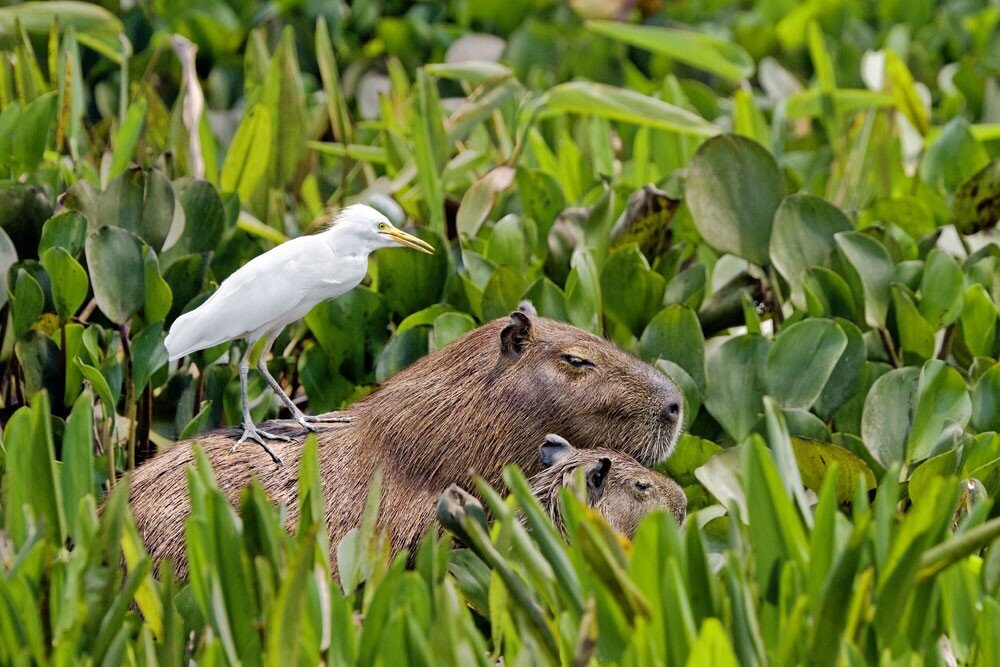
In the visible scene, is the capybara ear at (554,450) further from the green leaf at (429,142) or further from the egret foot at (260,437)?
the green leaf at (429,142)

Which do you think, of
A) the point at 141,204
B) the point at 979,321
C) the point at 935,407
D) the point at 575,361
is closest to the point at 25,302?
the point at 141,204

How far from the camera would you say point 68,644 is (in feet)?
6.95

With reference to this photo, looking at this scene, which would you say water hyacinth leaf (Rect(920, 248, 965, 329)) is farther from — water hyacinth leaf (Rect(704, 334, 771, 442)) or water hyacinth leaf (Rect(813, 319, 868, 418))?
water hyacinth leaf (Rect(704, 334, 771, 442))

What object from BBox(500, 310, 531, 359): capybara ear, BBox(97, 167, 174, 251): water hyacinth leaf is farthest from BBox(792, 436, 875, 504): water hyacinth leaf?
BBox(97, 167, 174, 251): water hyacinth leaf

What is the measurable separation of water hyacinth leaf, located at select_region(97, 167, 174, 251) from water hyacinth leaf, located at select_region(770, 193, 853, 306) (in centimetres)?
161

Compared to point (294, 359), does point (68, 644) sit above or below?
above

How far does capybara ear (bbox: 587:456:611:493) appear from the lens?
288cm

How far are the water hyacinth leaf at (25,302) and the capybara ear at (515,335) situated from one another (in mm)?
1147

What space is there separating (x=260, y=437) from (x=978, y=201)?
8.31 feet

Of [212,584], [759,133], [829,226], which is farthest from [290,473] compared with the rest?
[759,133]

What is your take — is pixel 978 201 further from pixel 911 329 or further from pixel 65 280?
pixel 65 280

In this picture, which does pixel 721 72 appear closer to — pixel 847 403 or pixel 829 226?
pixel 829 226

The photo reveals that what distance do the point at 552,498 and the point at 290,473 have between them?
529mm

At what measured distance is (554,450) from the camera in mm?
2922
